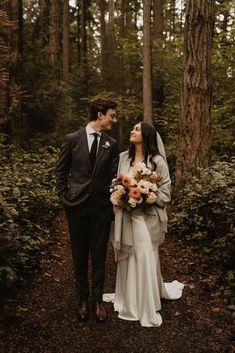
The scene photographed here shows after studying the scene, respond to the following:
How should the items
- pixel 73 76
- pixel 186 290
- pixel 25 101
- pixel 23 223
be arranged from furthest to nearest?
pixel 73 76, pixel 25 101, pixel 23 223, pixel 186 290

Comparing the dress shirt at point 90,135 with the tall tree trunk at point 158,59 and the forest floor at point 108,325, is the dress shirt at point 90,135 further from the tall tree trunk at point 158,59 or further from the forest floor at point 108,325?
the tall tree trunk at point 158,59

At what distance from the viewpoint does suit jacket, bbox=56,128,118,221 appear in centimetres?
446

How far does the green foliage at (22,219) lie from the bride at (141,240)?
1308 mm

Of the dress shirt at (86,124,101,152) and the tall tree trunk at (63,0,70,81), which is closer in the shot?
the dress shirt at (86,124,101,152)

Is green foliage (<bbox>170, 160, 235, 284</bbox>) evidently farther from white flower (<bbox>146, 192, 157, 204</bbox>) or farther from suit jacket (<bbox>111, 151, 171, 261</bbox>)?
white flower (<bbox>146, 192, 157, 204</bbox>)

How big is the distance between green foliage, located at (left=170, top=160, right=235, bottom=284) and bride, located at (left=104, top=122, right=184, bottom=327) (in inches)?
47.5

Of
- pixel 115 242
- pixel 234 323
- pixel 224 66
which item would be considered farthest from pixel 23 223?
pixel 224 66

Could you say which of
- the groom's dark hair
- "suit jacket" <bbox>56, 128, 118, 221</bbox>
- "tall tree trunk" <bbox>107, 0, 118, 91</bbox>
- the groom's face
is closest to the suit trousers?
"suit jacket" <bbox>56, 128, 118, 221</bbox>

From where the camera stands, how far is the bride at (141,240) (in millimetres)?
4738

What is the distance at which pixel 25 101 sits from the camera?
55.2 ft

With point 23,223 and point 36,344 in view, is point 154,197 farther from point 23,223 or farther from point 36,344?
point 23,223

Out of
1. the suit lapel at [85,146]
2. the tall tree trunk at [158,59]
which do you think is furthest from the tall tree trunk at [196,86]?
the tall tree trunk at [158,59]

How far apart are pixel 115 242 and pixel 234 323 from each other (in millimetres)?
1695

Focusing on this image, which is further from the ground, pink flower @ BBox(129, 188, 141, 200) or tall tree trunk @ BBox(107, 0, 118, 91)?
tall tree trunk @ BBox(107, 0, 118, 91)
